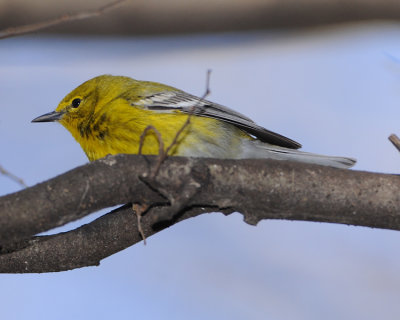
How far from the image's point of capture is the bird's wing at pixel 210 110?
439 cm

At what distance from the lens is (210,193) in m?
3.22

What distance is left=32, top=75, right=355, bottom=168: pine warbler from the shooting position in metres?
4.16

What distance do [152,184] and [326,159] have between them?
157 cm

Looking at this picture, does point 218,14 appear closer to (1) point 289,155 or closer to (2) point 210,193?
(1) point 289,155

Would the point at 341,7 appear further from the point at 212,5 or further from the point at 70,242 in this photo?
the point at 70,242

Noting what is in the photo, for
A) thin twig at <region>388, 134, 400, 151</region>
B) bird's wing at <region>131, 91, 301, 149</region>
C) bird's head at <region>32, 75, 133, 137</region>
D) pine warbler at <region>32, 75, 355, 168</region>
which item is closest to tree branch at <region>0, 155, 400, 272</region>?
thin twig at <region>388, 134, 400, 151</region>

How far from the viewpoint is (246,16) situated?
5.84 m

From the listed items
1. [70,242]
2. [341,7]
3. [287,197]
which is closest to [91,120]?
[70,242]

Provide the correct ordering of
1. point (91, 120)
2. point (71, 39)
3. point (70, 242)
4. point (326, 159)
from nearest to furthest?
point (70, 242)
point (326, 159)
point (91, 120)
point (71, 39)

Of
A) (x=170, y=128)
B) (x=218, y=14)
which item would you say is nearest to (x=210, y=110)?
(x=170, y=128)

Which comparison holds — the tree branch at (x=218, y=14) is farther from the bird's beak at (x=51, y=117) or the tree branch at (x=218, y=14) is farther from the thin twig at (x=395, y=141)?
the thin twig at (x=395, y=141)

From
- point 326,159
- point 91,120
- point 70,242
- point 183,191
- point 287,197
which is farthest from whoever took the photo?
point 91,120

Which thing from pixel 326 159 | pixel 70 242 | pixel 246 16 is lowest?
pixel 70 242

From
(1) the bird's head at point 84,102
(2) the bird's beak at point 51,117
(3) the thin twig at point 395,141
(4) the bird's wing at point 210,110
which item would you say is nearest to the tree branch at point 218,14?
(1) the bird's head at point 84,102
